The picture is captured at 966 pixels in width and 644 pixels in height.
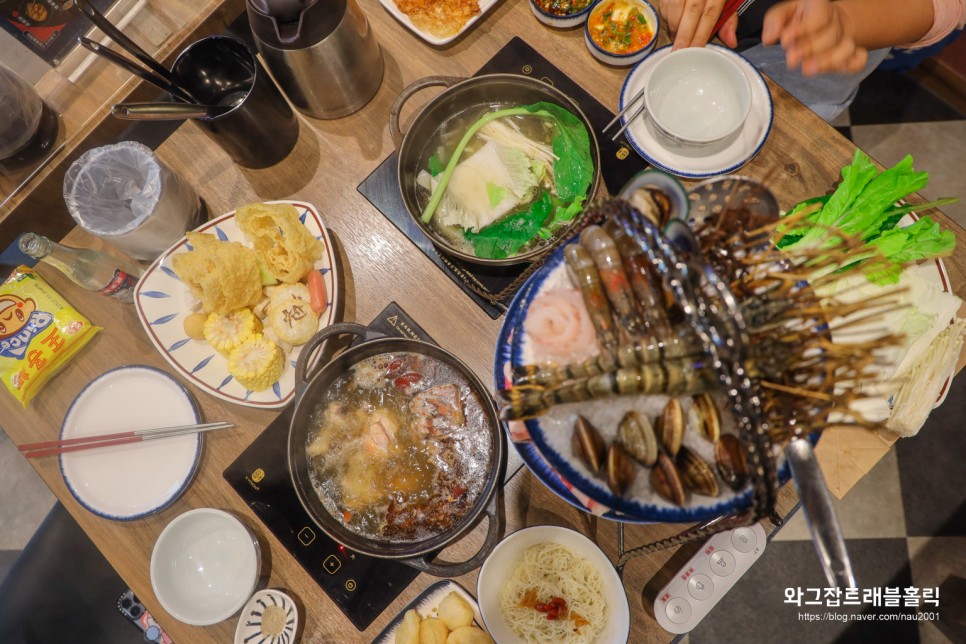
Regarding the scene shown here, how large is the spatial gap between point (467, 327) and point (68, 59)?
1.98m

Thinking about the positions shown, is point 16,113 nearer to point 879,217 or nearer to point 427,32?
point 427,32

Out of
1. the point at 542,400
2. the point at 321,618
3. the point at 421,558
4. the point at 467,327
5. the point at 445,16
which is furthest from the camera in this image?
the point at 445,16

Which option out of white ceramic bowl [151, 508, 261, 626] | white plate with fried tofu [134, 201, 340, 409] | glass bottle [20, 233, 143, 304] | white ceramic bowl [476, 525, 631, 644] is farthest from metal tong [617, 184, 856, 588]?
glass bottle [20, 233, 143, 304]

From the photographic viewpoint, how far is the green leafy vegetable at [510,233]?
1.97 meters

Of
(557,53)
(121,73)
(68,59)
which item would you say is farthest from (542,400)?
(68,59)

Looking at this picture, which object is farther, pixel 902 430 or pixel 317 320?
pixel 317 320

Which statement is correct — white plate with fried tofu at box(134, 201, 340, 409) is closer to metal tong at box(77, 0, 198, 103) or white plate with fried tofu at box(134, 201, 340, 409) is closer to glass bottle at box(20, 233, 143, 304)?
glass bottle at box(20, 233, 143, 304)

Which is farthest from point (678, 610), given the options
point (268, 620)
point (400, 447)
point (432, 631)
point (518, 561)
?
point (268, 620)

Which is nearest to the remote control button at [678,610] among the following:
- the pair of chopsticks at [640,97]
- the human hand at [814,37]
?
the pair of chopsticks at [640,97]

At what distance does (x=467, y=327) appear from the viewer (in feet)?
6.68

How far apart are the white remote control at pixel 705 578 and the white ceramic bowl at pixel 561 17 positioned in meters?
1.92

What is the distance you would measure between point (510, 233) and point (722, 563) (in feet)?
4.26

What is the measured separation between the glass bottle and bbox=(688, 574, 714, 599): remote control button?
2.21 meters

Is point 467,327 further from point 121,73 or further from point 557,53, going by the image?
point 121,73
